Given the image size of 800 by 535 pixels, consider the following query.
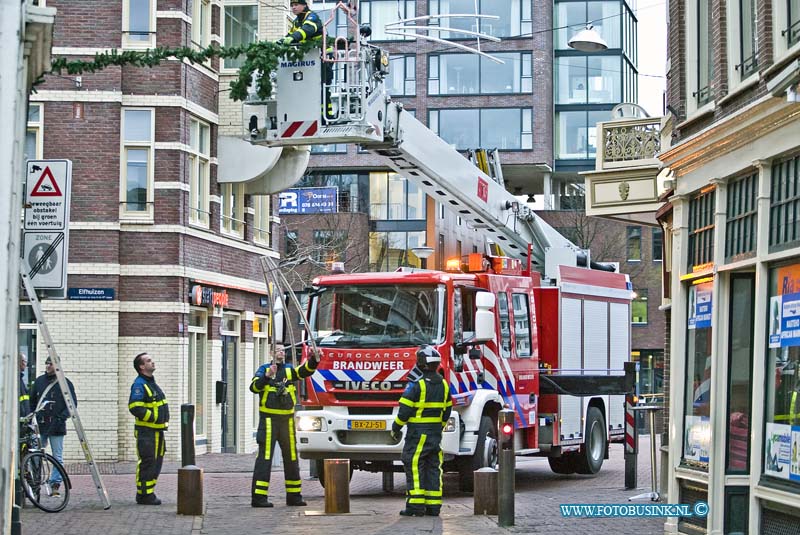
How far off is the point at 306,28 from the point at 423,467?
195 inches

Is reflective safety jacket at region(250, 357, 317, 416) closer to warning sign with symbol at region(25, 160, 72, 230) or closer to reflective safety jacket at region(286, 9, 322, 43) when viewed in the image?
warning sign with symbol at region(25, 160, 72, 230)

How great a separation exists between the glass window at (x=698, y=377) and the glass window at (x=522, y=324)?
6.57 metres

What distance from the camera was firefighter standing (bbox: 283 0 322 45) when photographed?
1644 cm

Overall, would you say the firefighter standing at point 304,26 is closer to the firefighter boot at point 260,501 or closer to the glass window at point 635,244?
the firefighter boot at point 260,501

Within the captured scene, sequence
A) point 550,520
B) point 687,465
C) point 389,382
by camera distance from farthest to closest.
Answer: point 389,382, point 550,520, point 687,465

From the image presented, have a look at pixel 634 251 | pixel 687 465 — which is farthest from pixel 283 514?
pixel 634 251

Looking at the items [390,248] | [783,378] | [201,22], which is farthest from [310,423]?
[390,248]

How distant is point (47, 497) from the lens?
16750 mm

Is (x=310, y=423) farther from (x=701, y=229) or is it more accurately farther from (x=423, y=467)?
(x=701, y=229)

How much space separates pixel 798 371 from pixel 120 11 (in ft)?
61.9

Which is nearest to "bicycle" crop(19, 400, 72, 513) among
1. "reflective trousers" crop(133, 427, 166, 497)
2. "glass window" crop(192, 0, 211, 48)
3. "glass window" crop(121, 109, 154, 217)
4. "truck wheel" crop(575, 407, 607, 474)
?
"reflective trousers" crop(133, 427, 166, 497)

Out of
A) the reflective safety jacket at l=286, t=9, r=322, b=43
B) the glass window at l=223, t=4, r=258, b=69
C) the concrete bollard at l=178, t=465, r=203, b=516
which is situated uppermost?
the glass window at l=223, t=4, r=258, b=69

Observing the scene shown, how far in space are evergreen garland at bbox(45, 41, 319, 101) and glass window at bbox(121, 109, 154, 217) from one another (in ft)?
35.1

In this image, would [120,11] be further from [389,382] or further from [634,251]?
[634,251]
